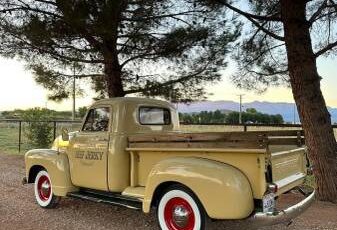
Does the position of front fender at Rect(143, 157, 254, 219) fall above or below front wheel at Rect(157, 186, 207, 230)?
above

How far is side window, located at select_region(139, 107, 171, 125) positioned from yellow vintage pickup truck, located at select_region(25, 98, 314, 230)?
15mm

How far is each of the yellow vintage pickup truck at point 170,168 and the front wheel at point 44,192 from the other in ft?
0.05

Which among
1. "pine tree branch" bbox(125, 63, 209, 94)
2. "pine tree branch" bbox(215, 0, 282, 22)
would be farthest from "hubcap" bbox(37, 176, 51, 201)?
"pine tree branch" bbox(125, 63, 209, 94)

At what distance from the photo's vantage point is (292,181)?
5.98m

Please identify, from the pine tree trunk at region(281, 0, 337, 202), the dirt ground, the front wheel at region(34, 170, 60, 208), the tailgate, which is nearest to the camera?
the tailgate

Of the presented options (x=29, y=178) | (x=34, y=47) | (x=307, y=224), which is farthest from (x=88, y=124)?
(x=34, y=47)

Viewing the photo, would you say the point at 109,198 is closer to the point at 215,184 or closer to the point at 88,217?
the point at 88,217

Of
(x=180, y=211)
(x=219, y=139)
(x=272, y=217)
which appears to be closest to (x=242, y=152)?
(x=219, y=139)

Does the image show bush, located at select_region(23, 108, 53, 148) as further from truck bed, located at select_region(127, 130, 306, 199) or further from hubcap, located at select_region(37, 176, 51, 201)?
truck bed, located at select_region(127, 130, 306, 199)

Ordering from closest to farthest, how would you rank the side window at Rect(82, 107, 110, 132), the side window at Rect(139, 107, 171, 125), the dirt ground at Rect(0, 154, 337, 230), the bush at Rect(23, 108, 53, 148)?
1. the dirt ground at Rect(0, 154, 337, 230)
2. the side window at Rect(82, 107, 110, 132)
3. the side window at Rect(139, 107, 171, 125)
4. the bush at Rect(23, 108, 53, 148)

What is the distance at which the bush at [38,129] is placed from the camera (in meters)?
17.5

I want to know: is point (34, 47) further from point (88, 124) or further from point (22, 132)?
point (22, 132)

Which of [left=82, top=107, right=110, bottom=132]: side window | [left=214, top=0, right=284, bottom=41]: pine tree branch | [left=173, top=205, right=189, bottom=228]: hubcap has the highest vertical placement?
[left=214, top=0, right=284, bottom=41]: pine tree branch

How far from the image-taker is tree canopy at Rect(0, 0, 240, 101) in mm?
10594
